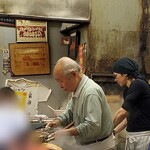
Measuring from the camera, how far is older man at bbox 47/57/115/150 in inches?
96.1

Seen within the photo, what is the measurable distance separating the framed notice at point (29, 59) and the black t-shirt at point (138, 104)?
2311 millimetres

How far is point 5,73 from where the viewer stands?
5.03m

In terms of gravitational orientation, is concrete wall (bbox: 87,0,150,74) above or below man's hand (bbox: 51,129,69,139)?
above

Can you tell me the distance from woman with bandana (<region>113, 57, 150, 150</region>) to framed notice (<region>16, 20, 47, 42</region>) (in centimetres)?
223

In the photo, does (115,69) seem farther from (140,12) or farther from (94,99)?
(140,12)

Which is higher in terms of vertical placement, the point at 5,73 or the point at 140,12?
the point at 140,12

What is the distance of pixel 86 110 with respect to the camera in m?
2.47

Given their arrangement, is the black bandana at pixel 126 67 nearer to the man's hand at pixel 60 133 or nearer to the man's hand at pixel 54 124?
the man's hand at pixel 54 124

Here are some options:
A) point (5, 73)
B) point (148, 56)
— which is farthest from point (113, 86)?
point (5, 73)

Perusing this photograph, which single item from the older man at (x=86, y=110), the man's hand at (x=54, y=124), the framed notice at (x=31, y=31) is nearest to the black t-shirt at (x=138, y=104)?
the older man at (x=86, y=110)

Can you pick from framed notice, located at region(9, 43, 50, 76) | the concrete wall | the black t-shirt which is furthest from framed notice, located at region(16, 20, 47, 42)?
the black t-shirt

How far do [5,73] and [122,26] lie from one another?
2153 mm

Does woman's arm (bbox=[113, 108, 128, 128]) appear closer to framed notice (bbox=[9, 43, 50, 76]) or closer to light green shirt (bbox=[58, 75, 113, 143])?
light green shirt (bbox=[58, 75, 113, 143])

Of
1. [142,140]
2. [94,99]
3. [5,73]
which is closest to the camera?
[94,99]
